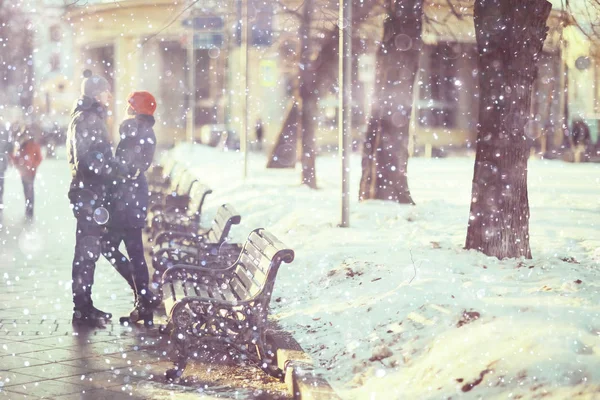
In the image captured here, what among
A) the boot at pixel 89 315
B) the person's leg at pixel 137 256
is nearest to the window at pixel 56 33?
the person's leg at pixel 137 256

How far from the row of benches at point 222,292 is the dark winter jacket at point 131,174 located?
1.90 feet

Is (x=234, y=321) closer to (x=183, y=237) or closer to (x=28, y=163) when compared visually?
(x=183, y=237)

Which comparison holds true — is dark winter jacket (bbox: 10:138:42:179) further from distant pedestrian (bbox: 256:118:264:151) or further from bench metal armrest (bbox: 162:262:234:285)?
distant pedestrian (bbox: 256:118:264:151)

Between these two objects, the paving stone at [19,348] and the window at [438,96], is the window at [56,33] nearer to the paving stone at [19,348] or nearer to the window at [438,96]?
the window at [438,96]

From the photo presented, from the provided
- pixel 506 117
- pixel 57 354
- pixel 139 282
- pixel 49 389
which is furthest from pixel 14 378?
pixel 506 117

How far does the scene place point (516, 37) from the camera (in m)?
8.58

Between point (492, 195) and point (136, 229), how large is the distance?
331 cm

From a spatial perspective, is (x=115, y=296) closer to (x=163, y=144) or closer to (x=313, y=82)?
(x=313, y=82)

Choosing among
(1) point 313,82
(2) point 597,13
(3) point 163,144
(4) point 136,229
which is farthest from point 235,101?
(4) point 136,229

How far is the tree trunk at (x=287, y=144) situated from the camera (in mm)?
21609

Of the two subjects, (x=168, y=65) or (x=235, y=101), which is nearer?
(x=235, y=101)

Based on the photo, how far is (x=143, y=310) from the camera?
7738 millimetres

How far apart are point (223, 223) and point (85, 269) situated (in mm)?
1698

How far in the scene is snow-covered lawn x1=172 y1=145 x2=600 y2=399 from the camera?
490 cm
